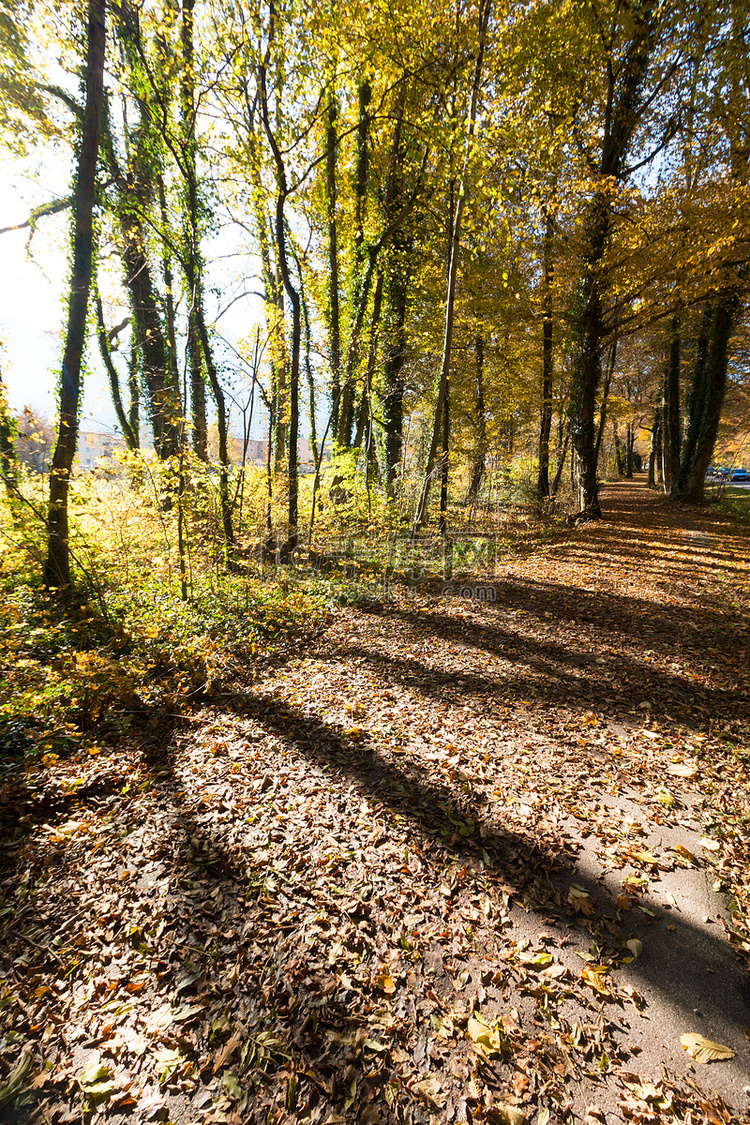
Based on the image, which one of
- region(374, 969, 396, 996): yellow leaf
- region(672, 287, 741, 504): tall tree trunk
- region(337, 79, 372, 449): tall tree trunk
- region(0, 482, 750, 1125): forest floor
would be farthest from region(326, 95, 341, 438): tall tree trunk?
region(374, 969, 396, 996): yellow leaf

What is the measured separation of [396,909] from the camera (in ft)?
9.04

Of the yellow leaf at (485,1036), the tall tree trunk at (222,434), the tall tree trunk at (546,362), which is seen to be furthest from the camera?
the tall tree trunk at (546,362)

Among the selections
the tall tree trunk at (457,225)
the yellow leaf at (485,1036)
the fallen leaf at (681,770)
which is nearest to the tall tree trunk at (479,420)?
the tall tree trunk at (457,225)

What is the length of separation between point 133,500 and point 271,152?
757 cm

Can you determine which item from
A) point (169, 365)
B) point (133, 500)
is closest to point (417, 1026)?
point (133, 500)

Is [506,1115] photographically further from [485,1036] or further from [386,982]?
[386,982]

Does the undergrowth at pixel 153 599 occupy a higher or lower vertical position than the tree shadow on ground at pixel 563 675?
higher

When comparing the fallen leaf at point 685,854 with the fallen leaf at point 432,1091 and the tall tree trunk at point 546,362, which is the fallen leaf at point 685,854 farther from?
the tall tree trunk at point 546,362

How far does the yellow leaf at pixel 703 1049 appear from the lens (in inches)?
77.3

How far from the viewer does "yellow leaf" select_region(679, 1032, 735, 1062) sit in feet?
6.44

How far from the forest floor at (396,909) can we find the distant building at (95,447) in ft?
12.7

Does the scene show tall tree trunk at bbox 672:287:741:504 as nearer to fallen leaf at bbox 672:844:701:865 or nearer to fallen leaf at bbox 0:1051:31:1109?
fallen leaf at bbox 672:844:701:865

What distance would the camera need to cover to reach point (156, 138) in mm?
9094

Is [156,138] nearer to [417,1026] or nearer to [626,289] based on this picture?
[626,289]
